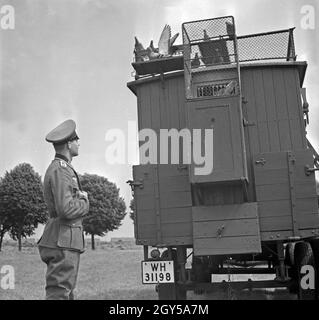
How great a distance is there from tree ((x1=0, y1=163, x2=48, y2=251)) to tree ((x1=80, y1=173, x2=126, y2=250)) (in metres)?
8.09

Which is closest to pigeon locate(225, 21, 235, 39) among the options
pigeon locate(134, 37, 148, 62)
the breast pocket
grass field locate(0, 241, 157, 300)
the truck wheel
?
pigeon locate(134, 37, 148, 62)

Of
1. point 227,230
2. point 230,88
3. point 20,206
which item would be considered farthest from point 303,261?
point 20,206

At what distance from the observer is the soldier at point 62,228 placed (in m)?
3.12

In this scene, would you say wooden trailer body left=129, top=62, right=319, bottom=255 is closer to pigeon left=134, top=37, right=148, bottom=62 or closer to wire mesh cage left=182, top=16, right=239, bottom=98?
wire mesh cage left=182, top=16, right=239, bottom=98

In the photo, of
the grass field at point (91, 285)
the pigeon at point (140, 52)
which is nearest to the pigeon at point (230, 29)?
the pigeon at point (140, 52)

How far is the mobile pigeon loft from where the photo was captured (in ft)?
14.9

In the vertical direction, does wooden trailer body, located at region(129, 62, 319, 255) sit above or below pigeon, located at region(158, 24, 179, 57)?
below

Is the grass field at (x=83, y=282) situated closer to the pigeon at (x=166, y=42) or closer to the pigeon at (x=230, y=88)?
the pigeon at (x=166, y=42)

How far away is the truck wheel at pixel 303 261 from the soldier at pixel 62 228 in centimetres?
286

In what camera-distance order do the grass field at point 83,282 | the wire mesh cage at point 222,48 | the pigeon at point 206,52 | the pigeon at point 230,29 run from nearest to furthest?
1. the pigeon at point 230,29
2. the wire mesh cage at point 222,48
3. the pigeon at point 206,52
4. the grass field at point 83,282

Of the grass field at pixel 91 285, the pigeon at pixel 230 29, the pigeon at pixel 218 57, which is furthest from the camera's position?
the grass field at pixel 91 285

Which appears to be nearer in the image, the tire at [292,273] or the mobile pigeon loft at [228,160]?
the mobile pigeon loft at [228,160]

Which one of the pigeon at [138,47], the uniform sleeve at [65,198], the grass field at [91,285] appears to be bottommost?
the grass field at [91,285]
